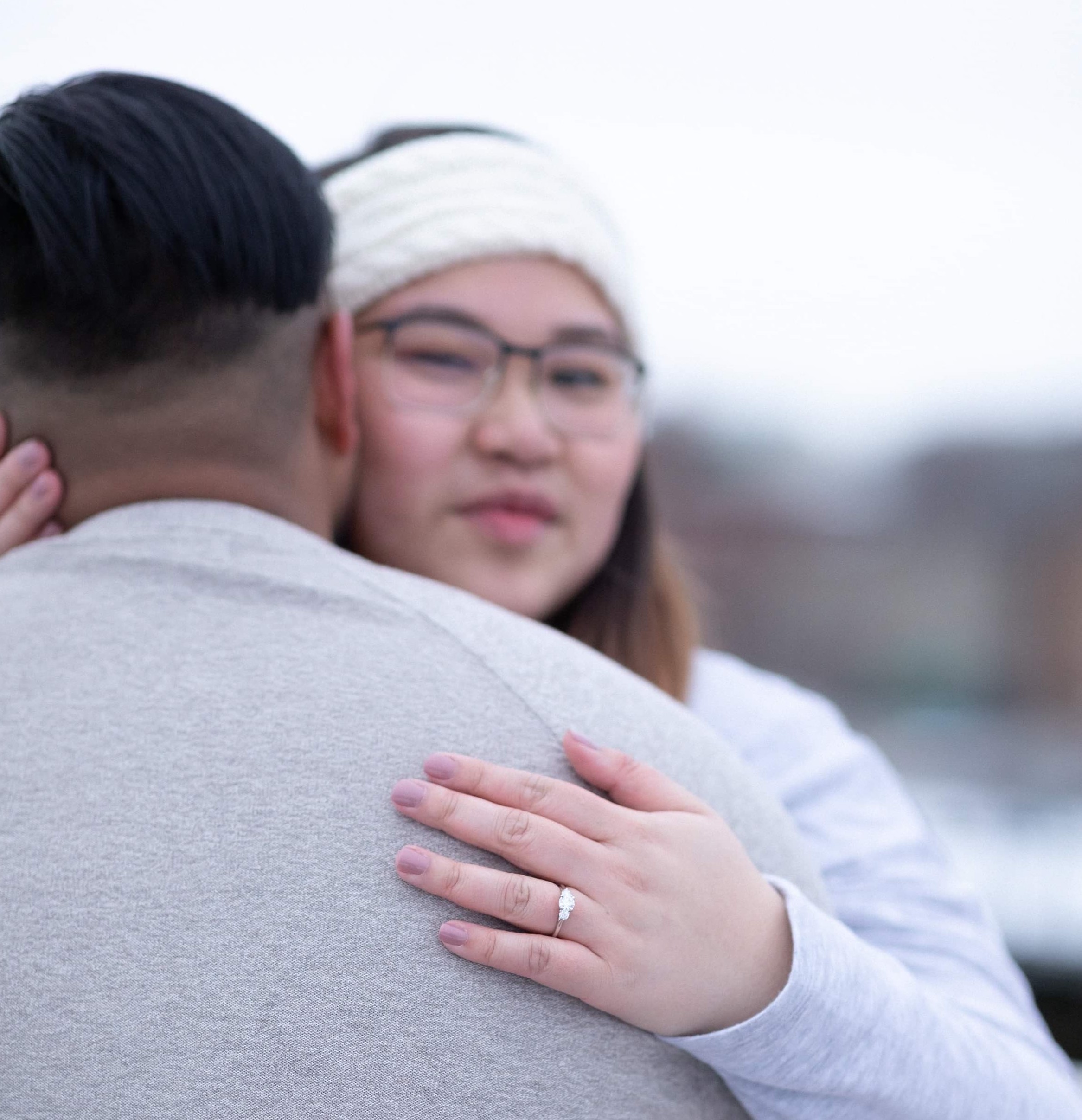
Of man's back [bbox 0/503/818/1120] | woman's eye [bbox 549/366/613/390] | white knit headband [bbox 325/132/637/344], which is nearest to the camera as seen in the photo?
man's back [bbox 0/503/818/1120]

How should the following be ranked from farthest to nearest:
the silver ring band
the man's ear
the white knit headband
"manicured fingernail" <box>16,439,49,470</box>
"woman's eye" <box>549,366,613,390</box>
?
"woman's eye" <box>549,366,613,390</box> → the white knit headband → the man's ear → "manicured fingernail" <box>16,439,49,470</box> → the silver ring band

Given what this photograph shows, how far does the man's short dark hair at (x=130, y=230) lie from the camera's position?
1.26 meters

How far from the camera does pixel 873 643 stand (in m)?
32.7

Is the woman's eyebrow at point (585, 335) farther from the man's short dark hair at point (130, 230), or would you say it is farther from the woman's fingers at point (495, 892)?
the woman's fingers at point (495, 892)

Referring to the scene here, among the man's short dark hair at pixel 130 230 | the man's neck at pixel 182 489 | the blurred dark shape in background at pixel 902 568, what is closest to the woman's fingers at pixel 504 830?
the man's neck at pixel 182 489

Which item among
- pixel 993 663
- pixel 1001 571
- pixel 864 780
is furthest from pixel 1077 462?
pixel 864 780

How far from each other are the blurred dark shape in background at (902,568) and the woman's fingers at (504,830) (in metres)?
27.9

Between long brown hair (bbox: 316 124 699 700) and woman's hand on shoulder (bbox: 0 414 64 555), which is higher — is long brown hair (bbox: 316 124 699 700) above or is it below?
below

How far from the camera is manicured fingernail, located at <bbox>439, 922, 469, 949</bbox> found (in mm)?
1025

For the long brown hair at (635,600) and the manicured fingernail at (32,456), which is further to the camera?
the long brown hair at (635,600)

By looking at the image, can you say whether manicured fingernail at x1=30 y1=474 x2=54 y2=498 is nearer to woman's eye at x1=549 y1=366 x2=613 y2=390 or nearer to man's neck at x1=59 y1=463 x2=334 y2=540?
man's neck at x1=59 y1=463 x2=334 y2=540

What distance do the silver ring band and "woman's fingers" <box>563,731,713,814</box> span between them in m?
0.10

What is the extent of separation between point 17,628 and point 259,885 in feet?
1.35

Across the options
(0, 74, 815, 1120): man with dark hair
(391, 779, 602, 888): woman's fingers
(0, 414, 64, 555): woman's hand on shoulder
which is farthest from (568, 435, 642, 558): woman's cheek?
(391, 779, 602, 888): woman's fingers
